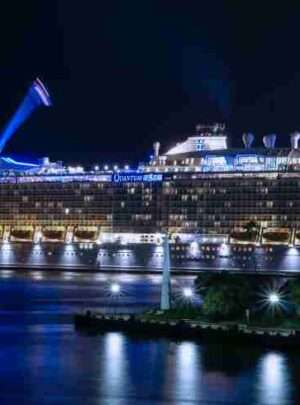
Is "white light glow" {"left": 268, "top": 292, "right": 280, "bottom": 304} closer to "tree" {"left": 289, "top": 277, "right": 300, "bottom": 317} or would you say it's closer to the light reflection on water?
"tree" {"left": 289, "top": 277, "right": 300, "bottom": 317}

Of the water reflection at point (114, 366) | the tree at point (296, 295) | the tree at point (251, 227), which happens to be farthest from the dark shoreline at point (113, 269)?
the water reflection at point (114, 366)

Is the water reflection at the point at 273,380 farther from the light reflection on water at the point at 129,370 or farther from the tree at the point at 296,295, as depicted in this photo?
the tree at the point at 296,295

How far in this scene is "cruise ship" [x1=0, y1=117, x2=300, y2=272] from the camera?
64.9m

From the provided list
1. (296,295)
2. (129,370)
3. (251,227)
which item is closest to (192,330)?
(296,295)

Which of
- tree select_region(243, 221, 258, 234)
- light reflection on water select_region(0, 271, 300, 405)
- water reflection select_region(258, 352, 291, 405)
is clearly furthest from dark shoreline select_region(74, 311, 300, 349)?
tree select_region(243, 221, 258, 234)

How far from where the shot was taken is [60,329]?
107 ft

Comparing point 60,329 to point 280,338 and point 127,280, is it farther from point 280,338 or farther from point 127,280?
point 127,280

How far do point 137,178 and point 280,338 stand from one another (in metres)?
44.8

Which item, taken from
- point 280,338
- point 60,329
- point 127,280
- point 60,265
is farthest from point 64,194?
point 280,338

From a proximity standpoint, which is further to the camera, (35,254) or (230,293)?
(35,254)

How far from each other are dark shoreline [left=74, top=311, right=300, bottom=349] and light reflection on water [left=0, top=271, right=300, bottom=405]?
0.43 meters

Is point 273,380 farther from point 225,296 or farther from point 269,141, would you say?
point 269,141

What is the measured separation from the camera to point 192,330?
97.4ft

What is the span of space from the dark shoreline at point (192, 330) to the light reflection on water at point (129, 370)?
0.43 m
